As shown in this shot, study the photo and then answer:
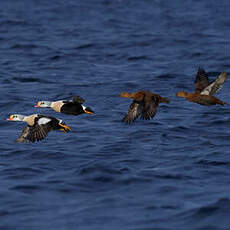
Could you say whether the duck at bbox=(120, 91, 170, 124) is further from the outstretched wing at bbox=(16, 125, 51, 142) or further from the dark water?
the outstretched wing at bbox=(16, 125, 51, 142)

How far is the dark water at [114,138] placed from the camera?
14.2 m

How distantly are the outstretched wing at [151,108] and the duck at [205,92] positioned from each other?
22.2 inches

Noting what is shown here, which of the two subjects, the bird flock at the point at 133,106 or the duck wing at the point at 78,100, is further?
the bird flock at the point at 133,106

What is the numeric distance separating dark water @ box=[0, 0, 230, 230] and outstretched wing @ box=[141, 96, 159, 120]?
1.49 meters

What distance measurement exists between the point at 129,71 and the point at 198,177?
50.1ft

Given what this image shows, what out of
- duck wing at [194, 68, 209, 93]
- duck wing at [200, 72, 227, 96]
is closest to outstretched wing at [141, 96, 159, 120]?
duck wing at [200, 72, 227, 96]

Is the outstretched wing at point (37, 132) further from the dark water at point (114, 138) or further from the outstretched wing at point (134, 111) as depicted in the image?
the outstretched wing at point (134, 111)

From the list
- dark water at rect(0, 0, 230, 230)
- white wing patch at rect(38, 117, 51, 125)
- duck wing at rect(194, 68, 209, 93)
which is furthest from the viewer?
duck wing at rect(194, 68, 209, 93)

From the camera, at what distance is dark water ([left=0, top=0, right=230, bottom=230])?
46.7ft

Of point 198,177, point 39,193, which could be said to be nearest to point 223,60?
point 198,177

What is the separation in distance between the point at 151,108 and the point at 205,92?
1538 millimetres

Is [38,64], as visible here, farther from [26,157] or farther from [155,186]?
[155,186]

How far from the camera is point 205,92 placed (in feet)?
55.4

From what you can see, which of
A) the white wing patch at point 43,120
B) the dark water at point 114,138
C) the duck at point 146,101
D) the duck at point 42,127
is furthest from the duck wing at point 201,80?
the white wing patch at point 43,120
